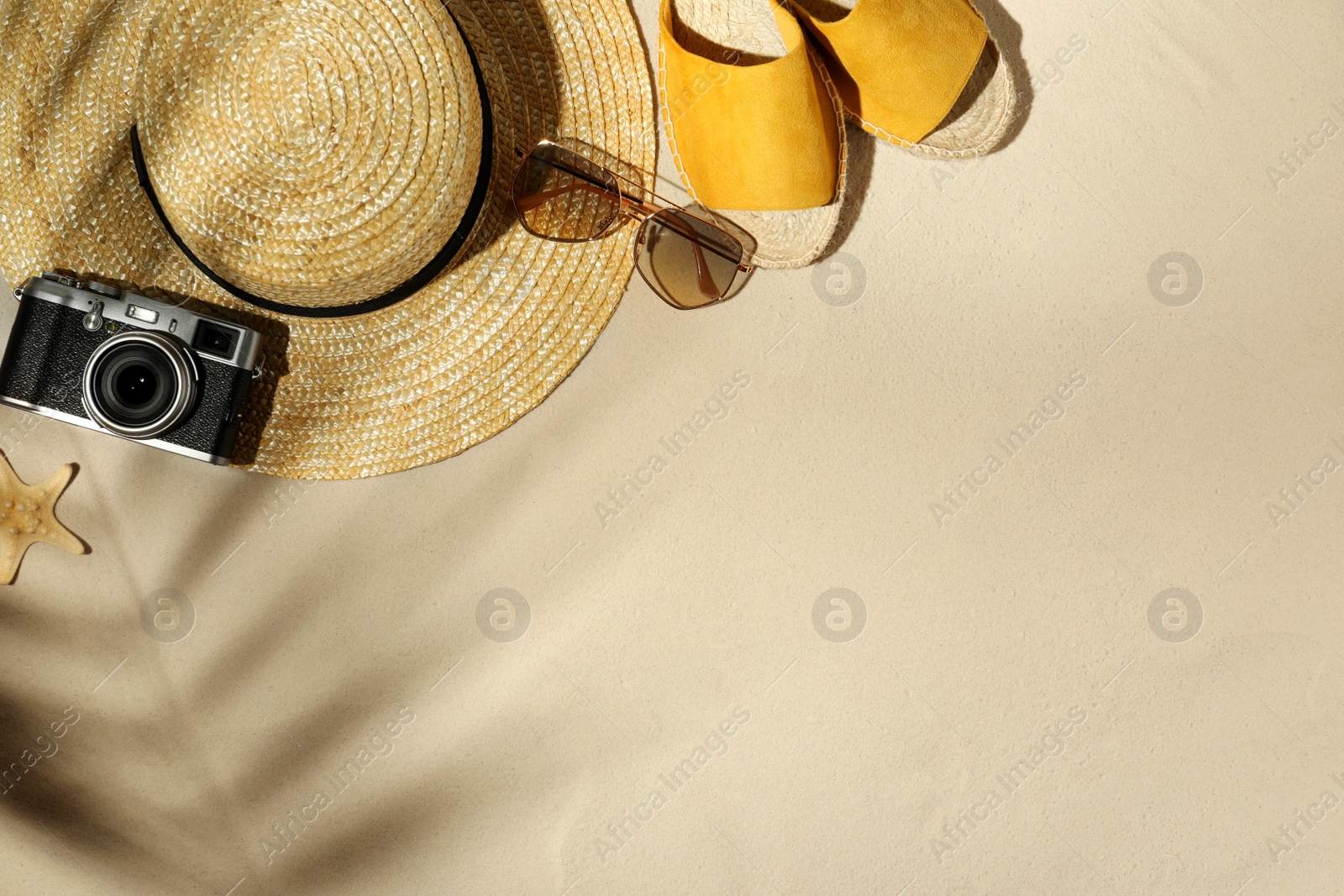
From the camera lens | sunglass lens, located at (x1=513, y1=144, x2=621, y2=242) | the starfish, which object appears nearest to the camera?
the camera lens

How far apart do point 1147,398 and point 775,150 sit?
0.76 meters

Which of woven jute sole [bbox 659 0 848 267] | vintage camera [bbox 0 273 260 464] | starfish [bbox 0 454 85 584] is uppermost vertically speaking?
woven jute sole [bbox 659 0 848 267]

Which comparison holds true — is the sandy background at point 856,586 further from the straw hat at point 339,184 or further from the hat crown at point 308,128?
the hat crown at point 308,128

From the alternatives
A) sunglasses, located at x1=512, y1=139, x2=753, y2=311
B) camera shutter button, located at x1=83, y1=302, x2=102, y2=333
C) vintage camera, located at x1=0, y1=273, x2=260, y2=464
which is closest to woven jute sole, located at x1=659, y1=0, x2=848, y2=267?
sunglasses, located at x1=512, y1=139, x2=753, y2=311

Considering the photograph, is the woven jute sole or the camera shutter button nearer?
A: the camera shutter button

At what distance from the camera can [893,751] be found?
141cm

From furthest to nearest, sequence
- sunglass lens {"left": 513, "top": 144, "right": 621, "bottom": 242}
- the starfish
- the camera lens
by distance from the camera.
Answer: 1. the starfish
2. sunglass lens {"left": 513, "top": 144, "right": 621, "bottom": 242}
3. the camera lens

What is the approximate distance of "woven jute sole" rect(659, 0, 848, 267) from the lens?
1.26 meters

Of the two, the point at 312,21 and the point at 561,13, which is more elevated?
the point at 561,13

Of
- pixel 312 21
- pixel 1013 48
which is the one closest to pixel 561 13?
pixel 312 21

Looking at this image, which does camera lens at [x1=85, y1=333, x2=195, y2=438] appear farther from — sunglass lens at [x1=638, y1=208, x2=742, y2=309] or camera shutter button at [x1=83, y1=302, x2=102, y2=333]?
sunglass lens at [x1=638, y1=208, x2=742, y2=309]

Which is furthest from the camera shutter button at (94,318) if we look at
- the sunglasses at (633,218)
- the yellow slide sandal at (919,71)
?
the yellow slide sandal at (919,71)

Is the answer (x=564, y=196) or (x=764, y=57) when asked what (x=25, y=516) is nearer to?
(x=564, y=196)

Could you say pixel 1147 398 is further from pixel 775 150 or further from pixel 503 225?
pixel 503 225
